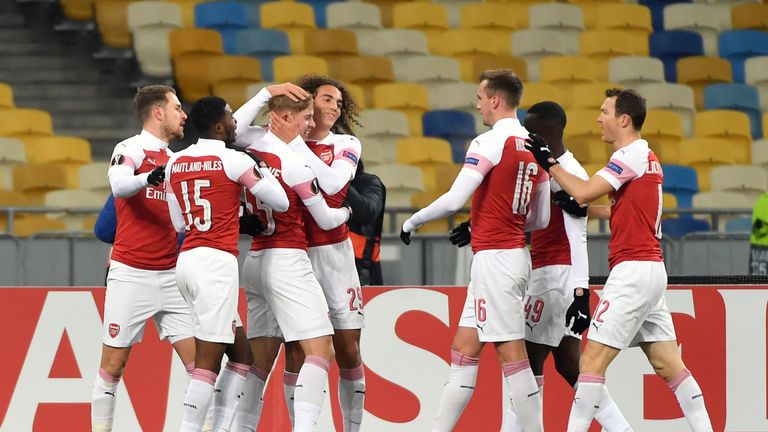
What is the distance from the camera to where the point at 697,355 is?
7.69 m

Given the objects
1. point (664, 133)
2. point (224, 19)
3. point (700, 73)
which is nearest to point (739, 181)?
point (664, 133)

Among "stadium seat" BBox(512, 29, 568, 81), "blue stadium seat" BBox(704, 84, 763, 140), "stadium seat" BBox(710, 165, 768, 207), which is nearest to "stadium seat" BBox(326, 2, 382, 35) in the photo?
"stadium seat" BBox(512, 29, 568, 81)

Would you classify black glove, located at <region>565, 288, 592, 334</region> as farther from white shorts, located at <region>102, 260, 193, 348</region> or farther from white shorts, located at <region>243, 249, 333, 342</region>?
white shorts, located at <region>102, 260, 193, 348</region>

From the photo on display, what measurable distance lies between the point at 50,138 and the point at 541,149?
767 cm

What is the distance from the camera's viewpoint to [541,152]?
6.15 metres

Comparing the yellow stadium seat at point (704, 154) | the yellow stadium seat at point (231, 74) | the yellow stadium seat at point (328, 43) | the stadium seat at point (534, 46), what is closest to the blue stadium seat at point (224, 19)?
the yellow stadium seat at point (231, 74)

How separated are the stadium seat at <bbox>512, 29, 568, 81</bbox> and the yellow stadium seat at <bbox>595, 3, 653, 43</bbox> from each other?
0.74 m

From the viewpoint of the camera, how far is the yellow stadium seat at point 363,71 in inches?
547

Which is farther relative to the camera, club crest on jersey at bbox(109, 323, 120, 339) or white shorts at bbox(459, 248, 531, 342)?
club crest on jersey at bbox(109, 323, 120, 339)

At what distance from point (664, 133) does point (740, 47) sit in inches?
89.1

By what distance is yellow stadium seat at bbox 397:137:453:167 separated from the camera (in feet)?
42.5

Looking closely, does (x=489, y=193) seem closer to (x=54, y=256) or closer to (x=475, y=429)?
(x=475, y=429)

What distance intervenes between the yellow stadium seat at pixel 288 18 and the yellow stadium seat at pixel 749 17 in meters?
5.53

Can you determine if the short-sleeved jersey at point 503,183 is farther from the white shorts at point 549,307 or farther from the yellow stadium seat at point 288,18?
the yellow stadium seat at point 288,18
